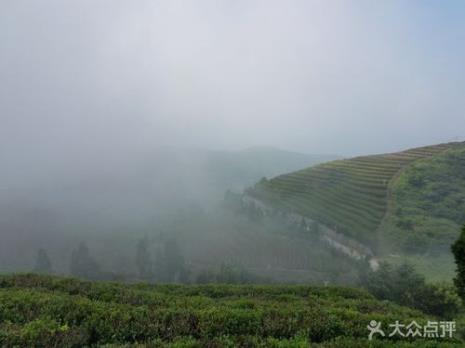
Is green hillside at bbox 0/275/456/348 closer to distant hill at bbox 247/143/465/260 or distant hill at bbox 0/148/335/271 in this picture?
distant hill at bbox 247/143/465/260

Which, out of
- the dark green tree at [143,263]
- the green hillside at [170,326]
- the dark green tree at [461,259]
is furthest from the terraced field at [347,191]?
the green hillside at [170,326]

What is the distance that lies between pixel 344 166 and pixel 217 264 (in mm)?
52205

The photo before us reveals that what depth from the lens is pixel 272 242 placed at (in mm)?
74438

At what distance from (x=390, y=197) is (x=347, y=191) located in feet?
36.6

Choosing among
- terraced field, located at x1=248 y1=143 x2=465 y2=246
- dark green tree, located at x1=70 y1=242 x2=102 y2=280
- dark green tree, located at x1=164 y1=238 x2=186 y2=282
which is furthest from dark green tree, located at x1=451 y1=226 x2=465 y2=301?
dark green tree, located at x1=70 y1=242 x2=102 y2=280

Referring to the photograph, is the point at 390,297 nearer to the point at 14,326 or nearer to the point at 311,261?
the point at 14,326

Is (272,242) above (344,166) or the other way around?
the other way around

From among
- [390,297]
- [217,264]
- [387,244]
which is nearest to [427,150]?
[387,244]

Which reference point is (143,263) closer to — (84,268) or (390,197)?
(84,268)

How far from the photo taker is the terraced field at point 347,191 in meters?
67.4

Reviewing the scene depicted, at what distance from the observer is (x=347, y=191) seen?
80.0m

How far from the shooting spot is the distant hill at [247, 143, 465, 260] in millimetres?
58281

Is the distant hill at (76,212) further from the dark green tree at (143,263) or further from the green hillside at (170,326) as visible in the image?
the green hillside at (170,326)

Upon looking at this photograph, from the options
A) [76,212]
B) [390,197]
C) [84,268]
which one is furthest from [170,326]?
[76,212]
